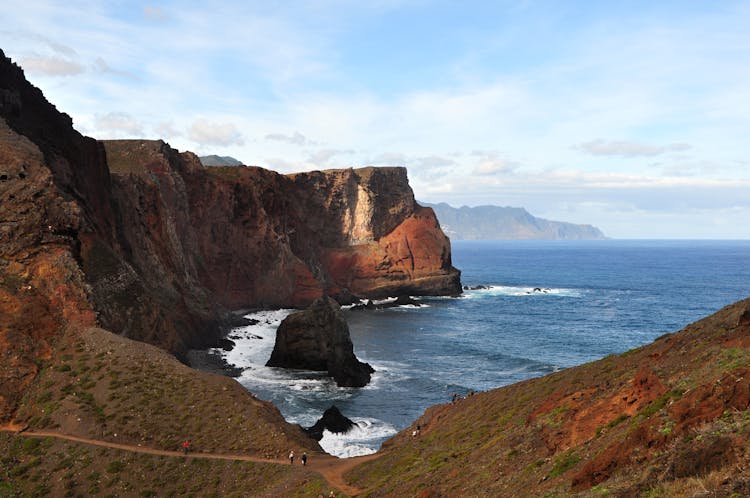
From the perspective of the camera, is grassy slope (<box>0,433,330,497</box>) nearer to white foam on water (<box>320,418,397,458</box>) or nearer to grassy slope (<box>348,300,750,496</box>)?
grassy slope (<box>348,300,750,496</box>)

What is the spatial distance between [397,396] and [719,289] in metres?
125

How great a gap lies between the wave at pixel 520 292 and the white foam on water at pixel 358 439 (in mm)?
87332

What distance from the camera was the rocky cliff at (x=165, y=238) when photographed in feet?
131

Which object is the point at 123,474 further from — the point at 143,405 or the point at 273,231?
the point at 273,231

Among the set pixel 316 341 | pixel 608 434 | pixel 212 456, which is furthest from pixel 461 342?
pixel 608 434

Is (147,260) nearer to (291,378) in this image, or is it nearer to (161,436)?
(291,378)

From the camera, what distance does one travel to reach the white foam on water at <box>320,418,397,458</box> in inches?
1646

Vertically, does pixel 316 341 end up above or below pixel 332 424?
above

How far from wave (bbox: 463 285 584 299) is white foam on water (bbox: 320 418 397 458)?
3438 inches

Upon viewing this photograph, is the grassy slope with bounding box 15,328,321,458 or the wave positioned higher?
the grassy slope with bounding box 15,328,321,458

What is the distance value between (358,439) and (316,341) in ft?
67.1

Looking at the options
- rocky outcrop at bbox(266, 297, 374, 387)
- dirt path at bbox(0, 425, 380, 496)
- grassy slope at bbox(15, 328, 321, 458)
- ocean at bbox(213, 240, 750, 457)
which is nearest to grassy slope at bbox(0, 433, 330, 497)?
dirt path at bbox(0, 425, 380, 496)

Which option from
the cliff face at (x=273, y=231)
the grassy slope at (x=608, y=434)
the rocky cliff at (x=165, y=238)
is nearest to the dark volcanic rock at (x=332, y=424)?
the grassy slope at (x=608, y=434)

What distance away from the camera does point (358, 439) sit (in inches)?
1745
